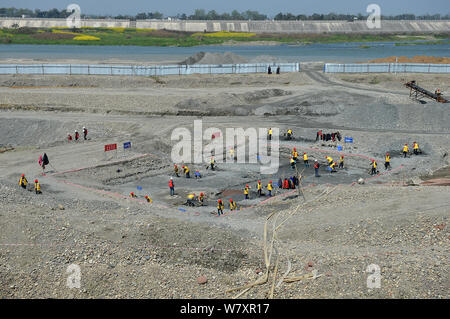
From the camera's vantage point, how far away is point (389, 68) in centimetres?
6944

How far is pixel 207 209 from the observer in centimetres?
2948

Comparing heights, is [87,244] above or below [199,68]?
below

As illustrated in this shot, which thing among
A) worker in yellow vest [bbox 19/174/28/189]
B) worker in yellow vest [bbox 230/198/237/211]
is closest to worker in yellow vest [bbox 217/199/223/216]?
worker in yellow vest [bbox 230/198/237/211]

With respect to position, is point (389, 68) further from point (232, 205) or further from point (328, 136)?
point (232, 205)

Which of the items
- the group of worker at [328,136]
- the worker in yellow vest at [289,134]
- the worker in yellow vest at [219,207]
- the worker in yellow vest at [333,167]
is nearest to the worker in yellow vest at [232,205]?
the worker in yellow vest at [219,207]

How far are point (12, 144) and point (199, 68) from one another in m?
30.1

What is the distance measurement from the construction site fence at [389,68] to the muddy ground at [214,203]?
11571mm

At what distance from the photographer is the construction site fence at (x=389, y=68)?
67875mm

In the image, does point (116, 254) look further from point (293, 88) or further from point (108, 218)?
point (293, 88)

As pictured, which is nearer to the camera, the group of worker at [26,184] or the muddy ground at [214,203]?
the muddy ground at [214,203]

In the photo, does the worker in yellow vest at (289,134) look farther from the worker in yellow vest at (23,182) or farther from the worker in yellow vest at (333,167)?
the worker in yellow vest at (23,182)

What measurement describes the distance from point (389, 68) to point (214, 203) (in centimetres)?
4663

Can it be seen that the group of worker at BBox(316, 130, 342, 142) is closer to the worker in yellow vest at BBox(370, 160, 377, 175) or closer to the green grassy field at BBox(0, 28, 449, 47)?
the worker in yellow vest at BBox(370, 160, 377, 175)
